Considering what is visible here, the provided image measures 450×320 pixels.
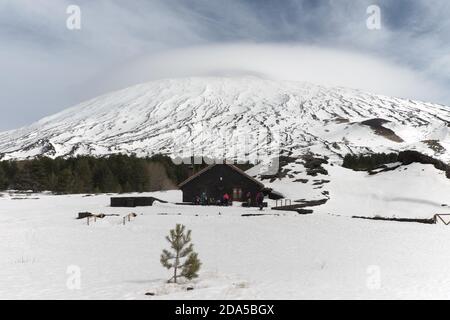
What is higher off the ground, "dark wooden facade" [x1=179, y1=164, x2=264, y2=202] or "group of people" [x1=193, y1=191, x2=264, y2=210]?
"dark wooden facade" [x1=179, y1=164, x2=264, y2=202]

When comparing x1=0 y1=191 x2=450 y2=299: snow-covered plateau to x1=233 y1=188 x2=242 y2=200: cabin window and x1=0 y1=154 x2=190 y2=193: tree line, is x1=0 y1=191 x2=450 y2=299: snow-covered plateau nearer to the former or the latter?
x1=233 y1=188 x2=242 y2=200: cabin window

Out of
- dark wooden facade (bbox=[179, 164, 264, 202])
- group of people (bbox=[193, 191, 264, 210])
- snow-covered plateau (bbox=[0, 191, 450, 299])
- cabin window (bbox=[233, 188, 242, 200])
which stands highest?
dark wooden facade (bbox=[179, 164, 264, 202])

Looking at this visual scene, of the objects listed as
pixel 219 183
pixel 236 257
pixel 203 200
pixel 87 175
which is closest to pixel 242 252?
pixel 236 257

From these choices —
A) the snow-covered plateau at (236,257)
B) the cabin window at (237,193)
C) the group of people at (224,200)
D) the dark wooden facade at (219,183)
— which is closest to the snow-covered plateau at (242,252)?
the snow-covered plateau at (236,257)

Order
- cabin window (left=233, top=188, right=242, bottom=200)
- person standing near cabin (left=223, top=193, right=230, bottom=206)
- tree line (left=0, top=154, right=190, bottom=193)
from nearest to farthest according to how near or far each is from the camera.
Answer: person standing near cabin (left=223, top=193, right=230, bottom=206) → cabin window (left=233, top=188, right=242, bottom=200) → tree line (left=0, top=154, right=190, bottom=193)

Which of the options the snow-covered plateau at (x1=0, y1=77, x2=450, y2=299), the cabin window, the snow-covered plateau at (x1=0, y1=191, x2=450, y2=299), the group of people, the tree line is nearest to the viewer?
the snow-covered plateau at (x1=0, y1=191, x2=450, y2=299)

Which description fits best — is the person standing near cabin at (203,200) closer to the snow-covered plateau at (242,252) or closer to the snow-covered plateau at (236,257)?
the snow-covered plateau at (242,252)

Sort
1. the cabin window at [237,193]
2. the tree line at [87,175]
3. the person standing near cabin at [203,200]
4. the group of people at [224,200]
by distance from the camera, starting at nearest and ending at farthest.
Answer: the group of people at [224,200]
the person standing near cabin at [203,200]
the cabin window at [237,193]
the tree line at [87,175]

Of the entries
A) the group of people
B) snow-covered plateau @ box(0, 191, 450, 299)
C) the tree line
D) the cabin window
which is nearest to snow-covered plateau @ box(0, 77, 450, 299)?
snow-covered plateau @ box(0, 191, 450, 299)

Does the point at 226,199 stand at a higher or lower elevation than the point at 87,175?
lower

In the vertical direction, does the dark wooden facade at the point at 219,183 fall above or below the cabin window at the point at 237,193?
above

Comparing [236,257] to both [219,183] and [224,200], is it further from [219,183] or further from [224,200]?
[219,183]
